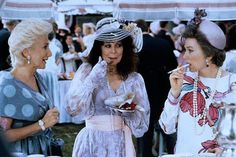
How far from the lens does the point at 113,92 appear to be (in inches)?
115

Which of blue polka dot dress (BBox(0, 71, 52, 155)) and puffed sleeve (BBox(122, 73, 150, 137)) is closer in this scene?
blue polka dot dress (BBox(0, 71, 52, 155))

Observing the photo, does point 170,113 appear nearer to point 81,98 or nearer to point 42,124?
point 81,98

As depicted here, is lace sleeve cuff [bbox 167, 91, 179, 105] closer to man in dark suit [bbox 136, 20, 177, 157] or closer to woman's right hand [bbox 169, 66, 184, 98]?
woman's right hand [bbox 169, 66, 184, 98]

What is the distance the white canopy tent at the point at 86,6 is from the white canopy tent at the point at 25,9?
1117 cm

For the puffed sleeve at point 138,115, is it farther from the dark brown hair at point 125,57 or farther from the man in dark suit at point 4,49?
the man in dark suit at point 4,49

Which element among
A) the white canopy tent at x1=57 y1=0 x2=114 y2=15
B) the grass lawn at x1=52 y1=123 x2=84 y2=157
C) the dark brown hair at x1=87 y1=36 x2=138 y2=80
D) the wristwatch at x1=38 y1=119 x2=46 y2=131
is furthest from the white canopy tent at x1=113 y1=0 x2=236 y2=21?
the white canopy tent at x1=57 y1=0 x2=114 y2=15

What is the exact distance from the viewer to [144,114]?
293 centimetres

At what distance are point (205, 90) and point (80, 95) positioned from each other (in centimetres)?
70

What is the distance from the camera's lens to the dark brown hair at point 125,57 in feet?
9.82

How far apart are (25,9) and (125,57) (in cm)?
168

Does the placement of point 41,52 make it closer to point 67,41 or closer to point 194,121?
point 194,121

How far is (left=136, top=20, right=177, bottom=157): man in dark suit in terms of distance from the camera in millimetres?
5793

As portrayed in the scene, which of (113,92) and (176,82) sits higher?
(176,82)

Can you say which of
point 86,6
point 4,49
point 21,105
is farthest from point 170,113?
point 86,6
